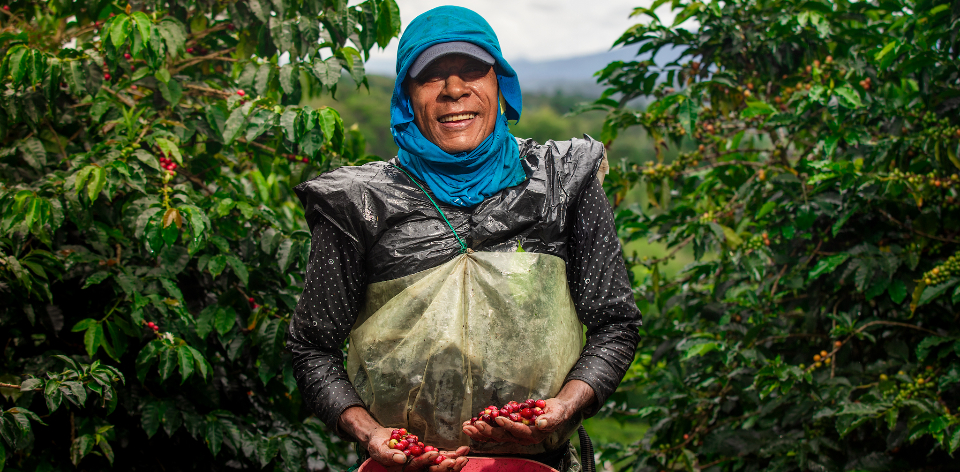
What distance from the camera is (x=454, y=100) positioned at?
1527mm

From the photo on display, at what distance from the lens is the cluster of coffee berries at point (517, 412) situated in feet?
4.27

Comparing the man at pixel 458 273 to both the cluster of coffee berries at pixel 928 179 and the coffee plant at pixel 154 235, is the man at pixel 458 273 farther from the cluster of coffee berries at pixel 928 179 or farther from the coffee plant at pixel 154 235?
the cluster of coffee berries at pixel 928 179

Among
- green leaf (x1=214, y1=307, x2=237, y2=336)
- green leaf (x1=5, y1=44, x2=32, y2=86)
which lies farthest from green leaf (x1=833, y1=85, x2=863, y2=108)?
green leaf (x1=5, y1=44, x2=32, y2=86)

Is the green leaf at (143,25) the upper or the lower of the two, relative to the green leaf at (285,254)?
upper

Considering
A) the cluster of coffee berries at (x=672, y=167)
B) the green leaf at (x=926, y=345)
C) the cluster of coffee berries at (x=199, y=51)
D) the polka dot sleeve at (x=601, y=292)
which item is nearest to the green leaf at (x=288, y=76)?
the cluster of coffee berries at (x=199, y=51)

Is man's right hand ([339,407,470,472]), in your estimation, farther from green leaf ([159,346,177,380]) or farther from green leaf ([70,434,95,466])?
green leaf ([70,434,95,466])

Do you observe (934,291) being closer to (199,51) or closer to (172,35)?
(172,35)

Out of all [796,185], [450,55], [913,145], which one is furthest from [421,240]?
[913,145]

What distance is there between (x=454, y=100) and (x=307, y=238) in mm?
1060

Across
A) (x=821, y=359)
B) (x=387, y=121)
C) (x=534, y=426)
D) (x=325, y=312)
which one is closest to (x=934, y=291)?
(x=821, y=359)

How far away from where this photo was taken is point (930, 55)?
2.54 m

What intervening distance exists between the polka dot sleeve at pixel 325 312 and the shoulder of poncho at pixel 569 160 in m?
0.43

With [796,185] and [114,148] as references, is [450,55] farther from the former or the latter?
[796,185]

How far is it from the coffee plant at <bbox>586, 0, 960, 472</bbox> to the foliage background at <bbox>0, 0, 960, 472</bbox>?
0.01 meters
